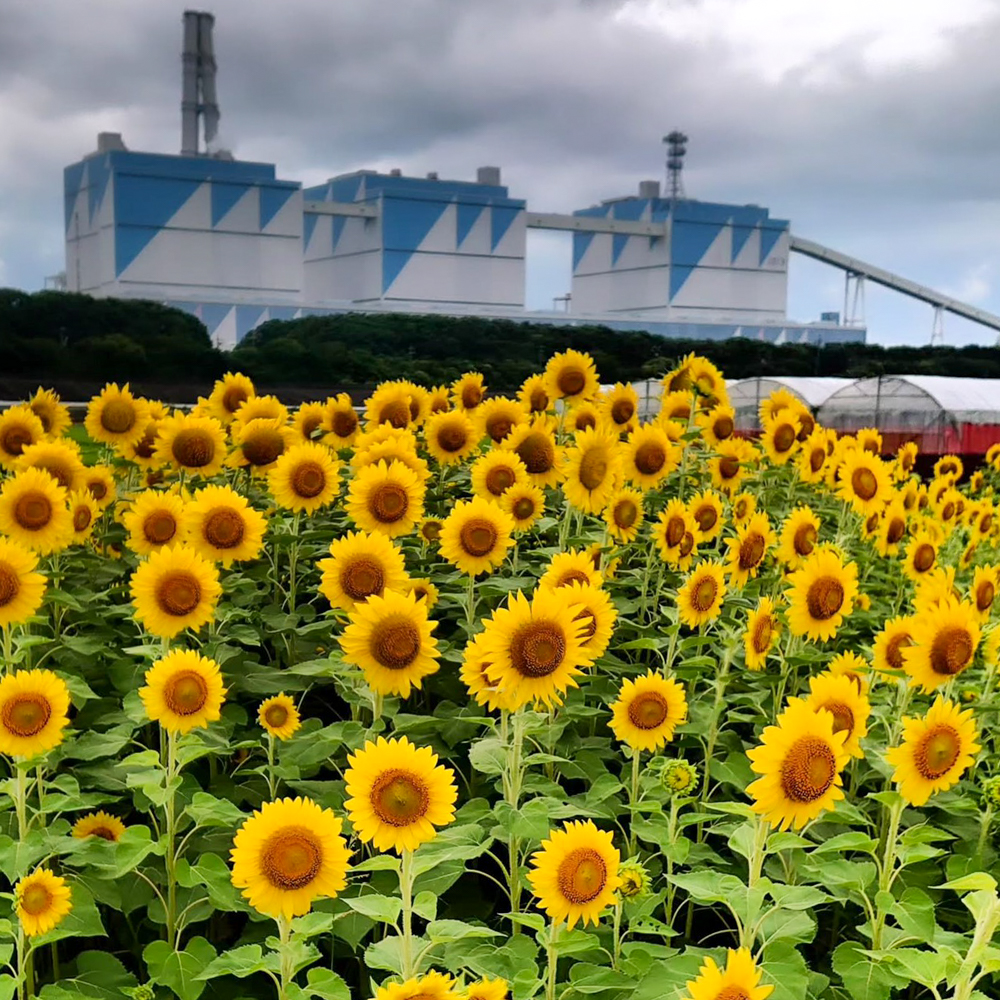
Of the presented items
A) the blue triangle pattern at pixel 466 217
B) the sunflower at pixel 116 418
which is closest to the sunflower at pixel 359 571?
the sunflower at pixel 116 418

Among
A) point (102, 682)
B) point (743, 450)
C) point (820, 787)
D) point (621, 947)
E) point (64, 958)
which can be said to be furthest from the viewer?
point (743, 450)

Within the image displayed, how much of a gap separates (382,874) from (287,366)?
1462cm

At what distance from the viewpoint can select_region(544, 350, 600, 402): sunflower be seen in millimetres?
3932

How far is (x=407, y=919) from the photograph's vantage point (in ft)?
4.97

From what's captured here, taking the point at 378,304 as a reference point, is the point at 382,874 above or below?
below

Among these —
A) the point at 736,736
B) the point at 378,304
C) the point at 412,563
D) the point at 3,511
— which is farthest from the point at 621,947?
the point at 378,304

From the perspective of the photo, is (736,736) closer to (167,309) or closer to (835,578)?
(835,578)

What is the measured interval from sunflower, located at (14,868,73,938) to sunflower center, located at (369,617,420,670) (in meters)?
0.64

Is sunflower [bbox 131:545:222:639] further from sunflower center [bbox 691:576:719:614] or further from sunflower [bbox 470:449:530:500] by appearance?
sunflower center [bbox 691:576:719:614]

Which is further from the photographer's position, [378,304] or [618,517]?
[378,304]

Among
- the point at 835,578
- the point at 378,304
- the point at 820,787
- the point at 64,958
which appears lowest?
the point at 64,958

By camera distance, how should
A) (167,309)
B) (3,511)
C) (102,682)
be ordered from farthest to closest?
(167,309), (102,682), (3,511)

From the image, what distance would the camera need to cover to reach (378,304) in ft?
101

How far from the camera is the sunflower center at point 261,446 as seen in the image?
3305mm
